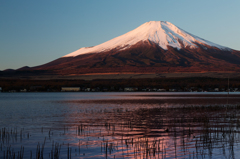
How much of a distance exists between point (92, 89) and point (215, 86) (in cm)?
4957

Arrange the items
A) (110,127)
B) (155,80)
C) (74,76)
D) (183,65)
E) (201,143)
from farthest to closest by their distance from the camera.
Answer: (183,65)
(74,76)
(155,80)
(110,127)
(201,143)

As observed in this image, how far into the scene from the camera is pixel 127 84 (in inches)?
5482

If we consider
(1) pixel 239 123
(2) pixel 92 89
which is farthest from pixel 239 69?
(1) pixel 239 123

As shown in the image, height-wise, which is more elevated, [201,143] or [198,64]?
[198,64]

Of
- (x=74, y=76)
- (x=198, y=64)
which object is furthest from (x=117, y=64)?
(x=198, y=64)

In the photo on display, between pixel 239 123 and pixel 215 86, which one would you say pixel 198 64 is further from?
pixel 239 123

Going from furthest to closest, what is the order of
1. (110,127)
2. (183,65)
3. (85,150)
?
(183,65), (110,127), (85,150)

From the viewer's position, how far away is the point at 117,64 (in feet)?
619

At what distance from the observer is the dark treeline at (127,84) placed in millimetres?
130837

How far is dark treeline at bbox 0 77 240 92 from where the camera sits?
131 meters

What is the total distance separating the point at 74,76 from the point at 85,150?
150672 mm

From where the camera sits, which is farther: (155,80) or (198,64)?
(198,64)

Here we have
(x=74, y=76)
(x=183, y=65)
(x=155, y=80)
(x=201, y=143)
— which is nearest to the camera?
(x=201, y=143)

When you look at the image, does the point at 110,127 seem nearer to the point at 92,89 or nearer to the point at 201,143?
the point at 201,143
